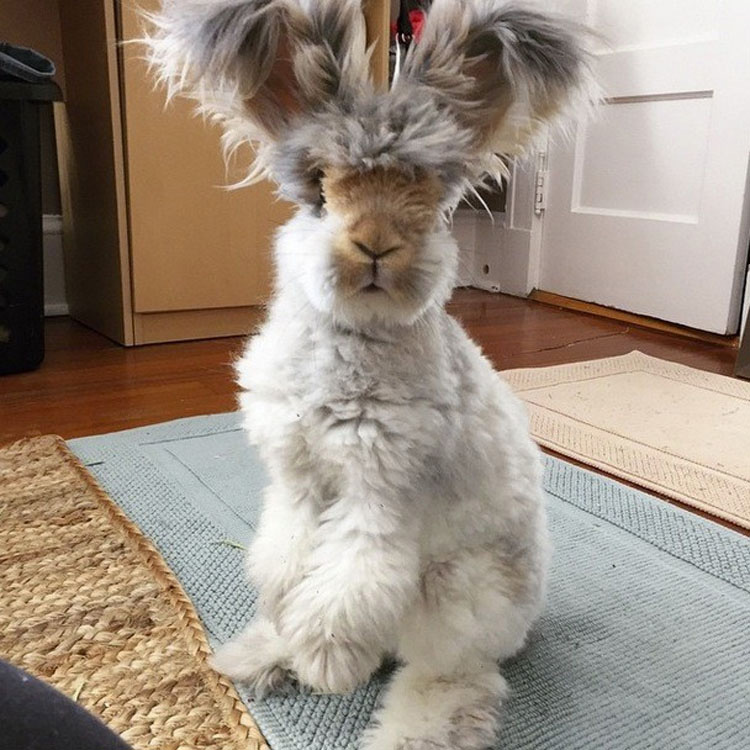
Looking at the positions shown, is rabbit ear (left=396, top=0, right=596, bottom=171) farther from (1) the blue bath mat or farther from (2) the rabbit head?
(1) the blue bath mat

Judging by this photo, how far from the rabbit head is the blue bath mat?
0.42 meters

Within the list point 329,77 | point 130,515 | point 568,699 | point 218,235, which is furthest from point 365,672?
point 218,235

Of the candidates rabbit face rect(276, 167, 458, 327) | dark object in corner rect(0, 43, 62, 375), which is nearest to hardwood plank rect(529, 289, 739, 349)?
dark object in corner rect(0, 43, 62, 375)

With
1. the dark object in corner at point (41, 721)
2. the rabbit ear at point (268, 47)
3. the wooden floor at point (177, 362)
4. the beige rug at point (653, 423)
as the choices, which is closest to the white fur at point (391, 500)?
the rabbit ear at point (268, 47)

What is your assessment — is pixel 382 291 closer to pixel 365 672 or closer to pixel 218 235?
pixel 365 672

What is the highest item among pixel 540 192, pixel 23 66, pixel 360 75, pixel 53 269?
pixel 23 66

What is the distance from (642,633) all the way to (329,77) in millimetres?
708

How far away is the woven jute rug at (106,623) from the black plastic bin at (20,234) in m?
0.68

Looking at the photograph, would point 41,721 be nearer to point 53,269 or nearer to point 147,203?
point 147,203

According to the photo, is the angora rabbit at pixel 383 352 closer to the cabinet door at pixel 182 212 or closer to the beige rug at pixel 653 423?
the beige rug at pixel 653 423

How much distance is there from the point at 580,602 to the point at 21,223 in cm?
146

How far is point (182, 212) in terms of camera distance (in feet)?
6.75

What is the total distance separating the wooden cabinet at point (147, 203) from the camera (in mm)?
1948

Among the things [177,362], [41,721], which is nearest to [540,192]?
[177,362]
